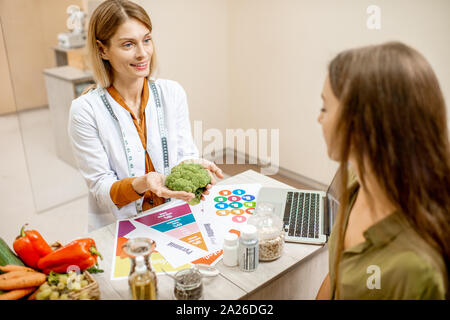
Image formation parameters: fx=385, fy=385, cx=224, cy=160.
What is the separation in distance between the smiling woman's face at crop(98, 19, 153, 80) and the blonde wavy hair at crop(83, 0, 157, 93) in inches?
0.8

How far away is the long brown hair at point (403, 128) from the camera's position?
89cm

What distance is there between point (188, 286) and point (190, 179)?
0.53 m

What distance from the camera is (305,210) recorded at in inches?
62.1

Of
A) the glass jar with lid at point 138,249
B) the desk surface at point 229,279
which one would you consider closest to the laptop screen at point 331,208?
the desk surface at point 229,279

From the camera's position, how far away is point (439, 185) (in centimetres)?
93

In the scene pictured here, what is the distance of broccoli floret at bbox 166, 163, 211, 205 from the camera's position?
1.52 m

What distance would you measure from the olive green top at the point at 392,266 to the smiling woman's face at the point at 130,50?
1.21 m

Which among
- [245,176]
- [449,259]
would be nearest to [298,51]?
[245,176]

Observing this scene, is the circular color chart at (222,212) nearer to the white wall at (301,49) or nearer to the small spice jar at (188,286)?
the small spice jar at (188,286)

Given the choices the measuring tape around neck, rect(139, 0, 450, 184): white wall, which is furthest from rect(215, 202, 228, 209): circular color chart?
rect(139, 0, 450, 184): white wall

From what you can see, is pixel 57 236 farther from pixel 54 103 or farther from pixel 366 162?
pixel 366 162

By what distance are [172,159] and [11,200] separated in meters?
2.21

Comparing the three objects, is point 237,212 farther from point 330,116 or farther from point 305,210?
point 330,116
